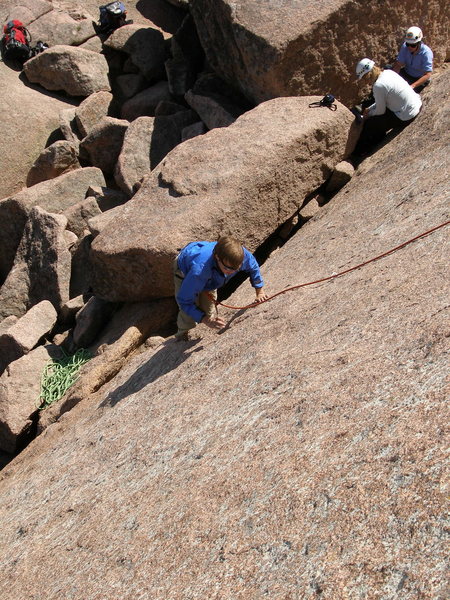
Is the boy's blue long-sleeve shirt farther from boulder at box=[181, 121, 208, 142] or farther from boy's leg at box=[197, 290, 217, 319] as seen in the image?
boulder at box=[181, 121, 208, 142]

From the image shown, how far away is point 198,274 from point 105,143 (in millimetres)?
6615

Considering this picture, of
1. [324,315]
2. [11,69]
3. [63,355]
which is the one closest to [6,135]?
[11,69]

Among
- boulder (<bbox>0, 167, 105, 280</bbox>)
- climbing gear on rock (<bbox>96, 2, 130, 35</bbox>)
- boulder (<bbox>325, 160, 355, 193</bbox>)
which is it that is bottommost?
boulder (<bbox>325, 160, 355, 193</bbox>)

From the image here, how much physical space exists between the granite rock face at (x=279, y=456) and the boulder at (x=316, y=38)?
2.85 meters

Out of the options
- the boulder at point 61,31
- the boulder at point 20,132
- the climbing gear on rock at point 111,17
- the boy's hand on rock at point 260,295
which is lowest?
the boy's hand on rock at point 260,295

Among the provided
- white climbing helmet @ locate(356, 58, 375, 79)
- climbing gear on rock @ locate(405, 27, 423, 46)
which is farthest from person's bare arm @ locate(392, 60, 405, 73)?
white climbing helmet @ locate(356, 58, 375, 79)

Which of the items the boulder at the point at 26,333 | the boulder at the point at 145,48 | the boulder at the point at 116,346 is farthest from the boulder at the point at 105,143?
the boulder at the point at 116,346

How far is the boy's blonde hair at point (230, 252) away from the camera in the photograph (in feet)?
14.7

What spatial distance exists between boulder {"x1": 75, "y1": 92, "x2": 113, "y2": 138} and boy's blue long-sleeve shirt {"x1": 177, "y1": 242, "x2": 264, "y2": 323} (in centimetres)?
709

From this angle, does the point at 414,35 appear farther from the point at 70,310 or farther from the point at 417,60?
the point at 70,310

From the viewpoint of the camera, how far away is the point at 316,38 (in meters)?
7.84

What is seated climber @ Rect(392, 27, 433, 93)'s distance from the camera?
773 cm

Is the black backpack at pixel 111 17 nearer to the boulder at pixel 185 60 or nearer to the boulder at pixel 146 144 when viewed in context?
the boulder at pixel 185 60

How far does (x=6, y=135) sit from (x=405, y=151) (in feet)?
26.3
